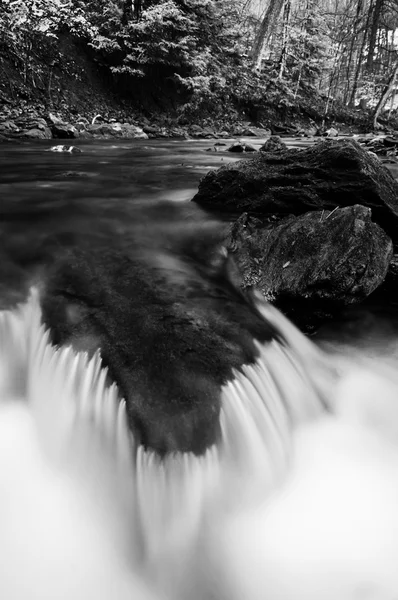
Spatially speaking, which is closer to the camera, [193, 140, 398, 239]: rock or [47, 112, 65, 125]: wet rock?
[193, 140, 398, 239]: rock

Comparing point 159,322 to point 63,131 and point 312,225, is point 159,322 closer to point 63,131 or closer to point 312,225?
point 312,225

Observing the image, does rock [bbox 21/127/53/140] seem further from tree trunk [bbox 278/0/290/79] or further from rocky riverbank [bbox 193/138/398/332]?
tree trunk [bbox 278/0/290/79]

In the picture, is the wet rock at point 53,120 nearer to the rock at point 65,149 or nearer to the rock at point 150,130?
the rock at point 150,130

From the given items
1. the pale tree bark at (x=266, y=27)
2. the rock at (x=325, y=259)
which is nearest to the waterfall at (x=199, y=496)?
the rock at (x=325, y=259)

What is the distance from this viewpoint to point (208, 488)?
190 centimetres

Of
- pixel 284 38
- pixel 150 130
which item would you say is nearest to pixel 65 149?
pixel 150 130

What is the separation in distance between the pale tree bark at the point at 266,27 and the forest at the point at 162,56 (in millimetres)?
60

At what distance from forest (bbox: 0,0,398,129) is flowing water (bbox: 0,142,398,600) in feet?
46.5

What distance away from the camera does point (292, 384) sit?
2533 millimetres

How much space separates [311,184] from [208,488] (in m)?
3.52

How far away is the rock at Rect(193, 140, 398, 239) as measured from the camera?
405 centimetres

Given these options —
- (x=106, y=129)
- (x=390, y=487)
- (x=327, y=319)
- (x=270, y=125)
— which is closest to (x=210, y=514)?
(x=390, y=487)

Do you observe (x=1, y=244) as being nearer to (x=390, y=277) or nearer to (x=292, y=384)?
(x=292, y=384)

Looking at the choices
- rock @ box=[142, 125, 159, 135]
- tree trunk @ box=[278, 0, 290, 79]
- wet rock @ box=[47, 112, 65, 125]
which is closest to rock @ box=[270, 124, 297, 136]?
tree trunk @ box=[278, 0, 290, 79]
